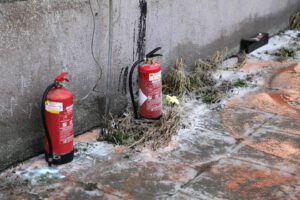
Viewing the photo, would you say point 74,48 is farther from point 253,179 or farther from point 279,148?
point 279,148

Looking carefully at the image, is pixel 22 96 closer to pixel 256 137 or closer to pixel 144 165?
pixel 144 165

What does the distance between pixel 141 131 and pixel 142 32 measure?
1.17 meters

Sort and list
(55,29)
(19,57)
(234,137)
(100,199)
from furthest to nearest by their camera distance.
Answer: (234,137)
(55,29)
(19,57)
(100,199)

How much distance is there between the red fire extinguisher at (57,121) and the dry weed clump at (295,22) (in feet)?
21.9

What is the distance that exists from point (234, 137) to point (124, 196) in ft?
5.11

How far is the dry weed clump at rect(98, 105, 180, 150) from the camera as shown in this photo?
4133mm

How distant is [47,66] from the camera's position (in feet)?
12.1

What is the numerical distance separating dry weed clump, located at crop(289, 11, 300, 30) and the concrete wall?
385 centimetres

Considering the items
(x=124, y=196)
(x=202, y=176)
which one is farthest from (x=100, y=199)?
(x=202, y=176)

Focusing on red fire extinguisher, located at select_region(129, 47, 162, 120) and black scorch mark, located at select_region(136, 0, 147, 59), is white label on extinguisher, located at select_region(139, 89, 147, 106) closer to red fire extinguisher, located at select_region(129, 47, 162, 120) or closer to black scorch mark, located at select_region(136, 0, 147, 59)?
red fire extinguisher, located at select_region(129, 47, 162, 120)

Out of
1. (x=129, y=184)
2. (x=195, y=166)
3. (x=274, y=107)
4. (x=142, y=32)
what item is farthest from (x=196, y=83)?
(x=129, y=184)

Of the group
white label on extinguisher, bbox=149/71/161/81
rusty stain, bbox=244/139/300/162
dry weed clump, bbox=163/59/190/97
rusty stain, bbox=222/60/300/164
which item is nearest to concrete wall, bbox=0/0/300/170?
dry weed clump, bbox=163/59/190/97

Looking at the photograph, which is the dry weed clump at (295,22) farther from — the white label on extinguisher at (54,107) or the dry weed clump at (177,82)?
the white label on extinguisher at (54,107)

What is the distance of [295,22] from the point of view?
352 inches
